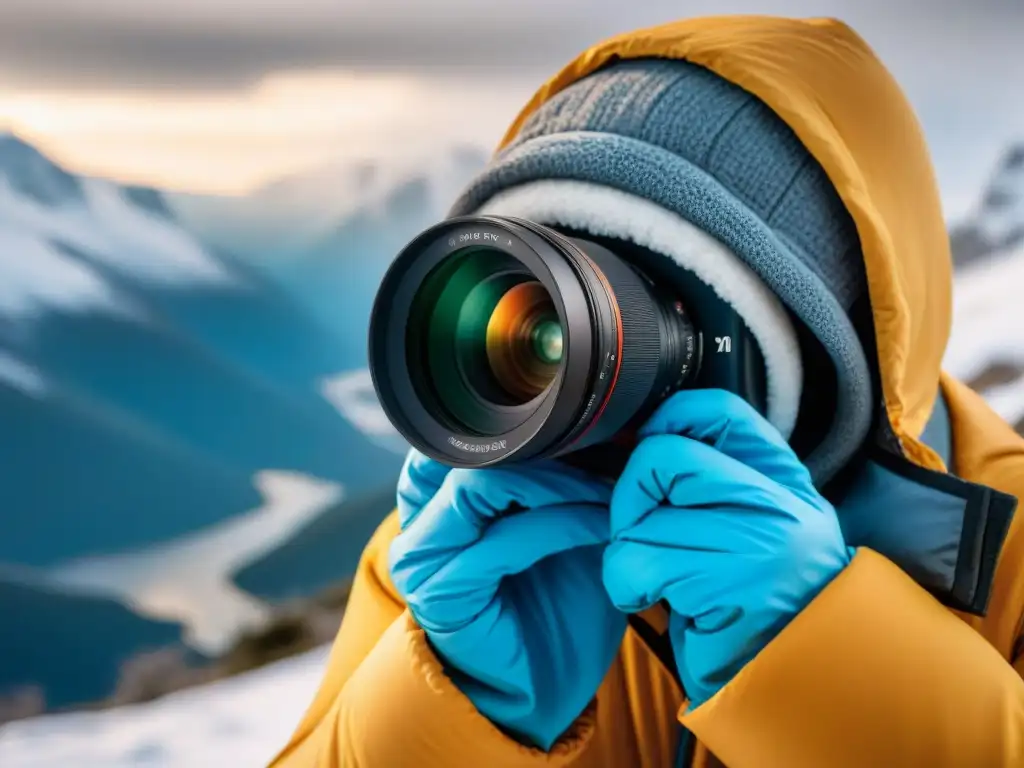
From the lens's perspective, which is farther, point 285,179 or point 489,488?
point 285,179

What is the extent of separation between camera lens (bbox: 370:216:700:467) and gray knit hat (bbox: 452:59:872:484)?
48 millimetres

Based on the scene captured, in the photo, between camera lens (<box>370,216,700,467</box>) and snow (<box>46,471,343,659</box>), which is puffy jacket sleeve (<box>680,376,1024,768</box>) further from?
snow (<box>46,471,343,659</box>)

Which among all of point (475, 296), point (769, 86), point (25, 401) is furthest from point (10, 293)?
point (769, 86)

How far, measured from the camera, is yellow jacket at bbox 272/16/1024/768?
0.42 metres

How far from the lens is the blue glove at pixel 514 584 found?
18.8 inches

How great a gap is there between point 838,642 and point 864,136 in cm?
28

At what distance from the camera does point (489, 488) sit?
1.53ft

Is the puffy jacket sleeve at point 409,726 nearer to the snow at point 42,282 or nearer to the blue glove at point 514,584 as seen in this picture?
the blue glove at point 514,584

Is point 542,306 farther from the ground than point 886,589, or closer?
farther from the ground

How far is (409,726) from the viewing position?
0.51 meters

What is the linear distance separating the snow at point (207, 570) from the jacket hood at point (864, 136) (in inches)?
25.5

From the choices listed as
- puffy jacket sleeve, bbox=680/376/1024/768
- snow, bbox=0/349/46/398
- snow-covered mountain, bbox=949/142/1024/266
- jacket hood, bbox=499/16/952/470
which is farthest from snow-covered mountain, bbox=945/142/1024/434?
snow, bbox=0/349/46/398

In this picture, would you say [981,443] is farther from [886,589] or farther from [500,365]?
[500,365]

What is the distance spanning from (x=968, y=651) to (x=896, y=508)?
0.11 m
